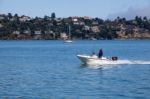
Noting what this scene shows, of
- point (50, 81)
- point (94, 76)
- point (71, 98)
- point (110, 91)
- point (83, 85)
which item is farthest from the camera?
point (94, 76)

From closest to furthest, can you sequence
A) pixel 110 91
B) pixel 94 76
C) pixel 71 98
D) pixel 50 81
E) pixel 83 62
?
pixel 71 98
pixel 110 91
pixel 50 81
pixel 94 76
pixel 83 62

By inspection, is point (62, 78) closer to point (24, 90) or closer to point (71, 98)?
point (24, 90)

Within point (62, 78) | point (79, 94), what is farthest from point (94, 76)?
point (79, 94)

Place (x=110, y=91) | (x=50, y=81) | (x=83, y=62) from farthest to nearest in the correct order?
(x=83, y=62) → (x=50, y=81) → (x=110, y=91)

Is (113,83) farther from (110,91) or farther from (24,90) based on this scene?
(24,90)

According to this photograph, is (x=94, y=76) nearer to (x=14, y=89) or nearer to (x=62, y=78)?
(x=62, y=78)

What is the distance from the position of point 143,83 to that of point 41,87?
788 cm

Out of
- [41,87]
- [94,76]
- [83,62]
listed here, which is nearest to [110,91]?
[41,87]

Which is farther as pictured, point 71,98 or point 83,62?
point 83,62

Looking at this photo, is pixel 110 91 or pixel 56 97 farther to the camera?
pixel 110 91

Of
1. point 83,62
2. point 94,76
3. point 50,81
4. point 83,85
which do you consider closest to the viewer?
point 83,85

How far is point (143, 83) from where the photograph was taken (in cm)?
4216

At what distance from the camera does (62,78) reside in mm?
47250

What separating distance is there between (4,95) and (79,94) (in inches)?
185
